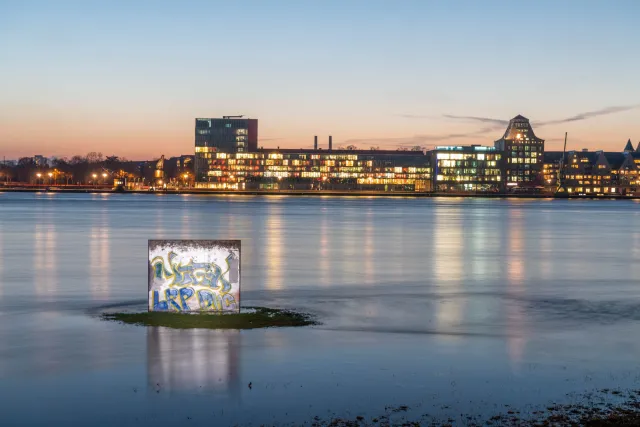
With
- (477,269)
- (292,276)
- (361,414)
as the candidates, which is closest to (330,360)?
(361,414)

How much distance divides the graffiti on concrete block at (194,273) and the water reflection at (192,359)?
44.5 inches

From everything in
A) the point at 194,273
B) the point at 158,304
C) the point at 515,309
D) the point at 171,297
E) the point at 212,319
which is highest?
the point at 194,273

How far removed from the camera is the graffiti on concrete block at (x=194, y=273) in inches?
684

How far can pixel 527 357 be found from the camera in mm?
15164

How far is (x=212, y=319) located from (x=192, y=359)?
3.39 meters

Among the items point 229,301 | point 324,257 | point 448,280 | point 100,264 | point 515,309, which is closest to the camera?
point 229,301

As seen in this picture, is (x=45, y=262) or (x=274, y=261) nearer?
(x=45, y=262)

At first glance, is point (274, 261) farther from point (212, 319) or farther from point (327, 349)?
point (327, 349)

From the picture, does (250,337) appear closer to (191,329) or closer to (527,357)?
(191,329)

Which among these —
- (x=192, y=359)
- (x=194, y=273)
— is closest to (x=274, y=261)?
(x=194, y=273)

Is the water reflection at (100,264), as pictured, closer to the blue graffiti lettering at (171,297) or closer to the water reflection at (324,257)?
the blue graffiti lettering at (171,297)

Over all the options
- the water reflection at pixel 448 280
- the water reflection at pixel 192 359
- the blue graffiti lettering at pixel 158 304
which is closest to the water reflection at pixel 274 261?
the water reflection at pixel 448 280

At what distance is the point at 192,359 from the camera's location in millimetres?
14414

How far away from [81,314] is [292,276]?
449 inches
